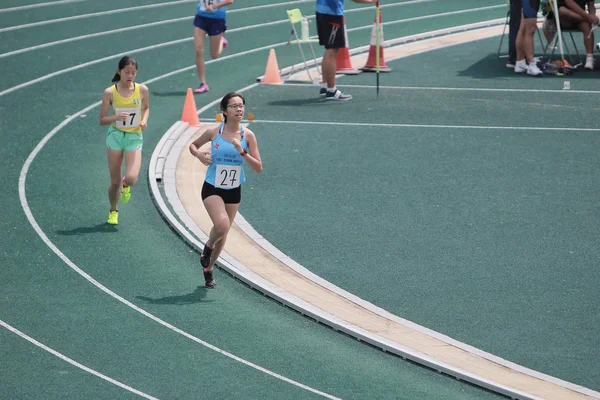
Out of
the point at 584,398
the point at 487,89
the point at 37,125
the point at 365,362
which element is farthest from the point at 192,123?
the point at 584,398

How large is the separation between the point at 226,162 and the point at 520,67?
11.1 meters

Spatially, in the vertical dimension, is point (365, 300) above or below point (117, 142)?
below

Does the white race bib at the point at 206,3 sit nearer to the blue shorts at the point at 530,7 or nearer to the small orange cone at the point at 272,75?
the small orange cone at the point at 272,75

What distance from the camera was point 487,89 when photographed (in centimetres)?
1934

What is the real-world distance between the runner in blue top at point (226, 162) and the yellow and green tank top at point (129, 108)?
6.22ft

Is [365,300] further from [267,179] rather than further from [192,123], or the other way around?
[192,123]

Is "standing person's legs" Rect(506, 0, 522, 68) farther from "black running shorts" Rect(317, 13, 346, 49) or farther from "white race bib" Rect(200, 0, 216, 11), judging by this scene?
"white race bib" Rect(200, 0, 216, 11)

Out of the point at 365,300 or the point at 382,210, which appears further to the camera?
the point at 382,210

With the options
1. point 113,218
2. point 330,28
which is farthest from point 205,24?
point 113,218

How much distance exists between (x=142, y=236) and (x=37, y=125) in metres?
5.04

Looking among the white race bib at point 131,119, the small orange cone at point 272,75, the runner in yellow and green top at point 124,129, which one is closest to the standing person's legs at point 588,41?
the small orange cone at point 272,75

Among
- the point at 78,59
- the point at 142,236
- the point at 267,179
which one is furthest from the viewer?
the point at 78,59

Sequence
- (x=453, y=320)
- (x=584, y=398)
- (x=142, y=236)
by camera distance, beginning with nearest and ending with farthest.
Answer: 1. (x=584, y=398)
2. (x=453, y=320)
3. (x=142, y=236)

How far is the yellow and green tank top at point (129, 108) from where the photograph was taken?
1238 cm
